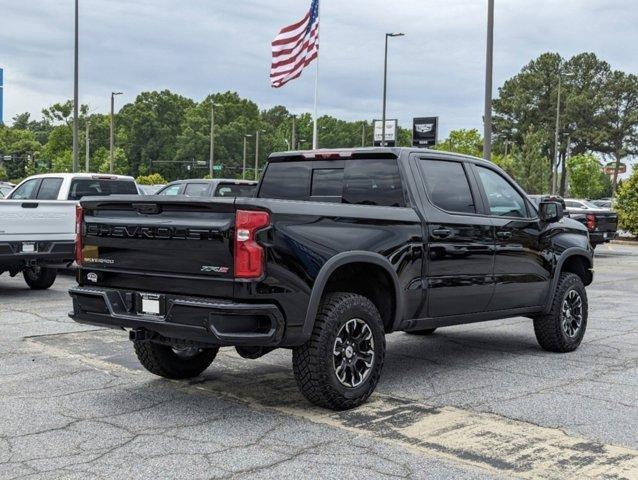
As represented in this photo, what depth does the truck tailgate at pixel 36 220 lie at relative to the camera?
40.2 feet

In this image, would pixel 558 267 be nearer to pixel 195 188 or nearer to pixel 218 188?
pixel 218 188

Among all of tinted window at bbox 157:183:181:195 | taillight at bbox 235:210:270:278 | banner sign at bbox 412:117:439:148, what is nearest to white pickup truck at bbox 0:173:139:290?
tinted window at bbox 157:183:181:195

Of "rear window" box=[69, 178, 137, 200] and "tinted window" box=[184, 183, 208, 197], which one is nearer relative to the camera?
"rear window" box=[69, 178, 137, 200]

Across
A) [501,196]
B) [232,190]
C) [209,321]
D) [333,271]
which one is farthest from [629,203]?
[209,321]

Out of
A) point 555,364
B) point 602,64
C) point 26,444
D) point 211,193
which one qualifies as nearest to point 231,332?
point 26,444

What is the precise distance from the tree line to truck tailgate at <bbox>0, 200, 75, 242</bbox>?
59521mm

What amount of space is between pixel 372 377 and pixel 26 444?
2454mm

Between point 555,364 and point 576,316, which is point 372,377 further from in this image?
point 576,316

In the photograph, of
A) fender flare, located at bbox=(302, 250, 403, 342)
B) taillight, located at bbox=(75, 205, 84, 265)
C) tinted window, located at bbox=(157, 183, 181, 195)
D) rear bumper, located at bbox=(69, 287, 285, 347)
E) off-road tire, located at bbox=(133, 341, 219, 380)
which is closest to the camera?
rear bumper, located at bbox=(69, 287, 285, 347)

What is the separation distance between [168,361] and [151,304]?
3.92ft

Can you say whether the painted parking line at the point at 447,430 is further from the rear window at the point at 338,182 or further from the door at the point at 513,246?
the door at the point at 513,246

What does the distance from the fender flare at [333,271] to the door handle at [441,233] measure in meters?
0.66

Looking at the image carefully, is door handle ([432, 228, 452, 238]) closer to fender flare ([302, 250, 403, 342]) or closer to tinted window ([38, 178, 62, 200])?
fender flare ([302, 250, 403, 342])

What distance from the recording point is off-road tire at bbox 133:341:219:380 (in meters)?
6.77
